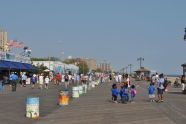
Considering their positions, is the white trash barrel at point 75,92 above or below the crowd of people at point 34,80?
below

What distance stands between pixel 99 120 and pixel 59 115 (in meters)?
2.10

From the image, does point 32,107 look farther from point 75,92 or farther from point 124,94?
point 75,92

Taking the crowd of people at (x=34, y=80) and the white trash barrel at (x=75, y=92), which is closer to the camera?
the white trash barrel at (x=75, y=92)

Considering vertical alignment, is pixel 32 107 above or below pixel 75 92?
below

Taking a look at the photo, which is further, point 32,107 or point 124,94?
point 124,94

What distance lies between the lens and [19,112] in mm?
14875

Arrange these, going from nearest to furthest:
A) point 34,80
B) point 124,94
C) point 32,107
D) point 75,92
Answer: point 32,107, point 124,94, point 75,92, point 34,80

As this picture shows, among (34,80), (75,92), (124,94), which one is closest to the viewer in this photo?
(124,94)

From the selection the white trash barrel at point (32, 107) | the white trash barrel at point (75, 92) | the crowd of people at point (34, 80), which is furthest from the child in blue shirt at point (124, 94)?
the crowd of people at point (34, 80)

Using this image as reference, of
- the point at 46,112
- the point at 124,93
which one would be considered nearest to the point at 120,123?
the point at 46,112

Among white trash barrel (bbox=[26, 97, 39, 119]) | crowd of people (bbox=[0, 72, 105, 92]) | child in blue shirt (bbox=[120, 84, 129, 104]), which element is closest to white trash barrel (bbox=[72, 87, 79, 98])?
child in blue shirt (bbox=[120, 84, 129, 104])

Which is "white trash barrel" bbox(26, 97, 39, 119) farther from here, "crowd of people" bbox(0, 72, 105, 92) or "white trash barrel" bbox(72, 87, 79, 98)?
"crowd of people" bbox(0, 72, 105, 92)

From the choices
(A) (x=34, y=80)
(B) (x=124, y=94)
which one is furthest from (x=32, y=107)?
(A) (x=34, y=80)

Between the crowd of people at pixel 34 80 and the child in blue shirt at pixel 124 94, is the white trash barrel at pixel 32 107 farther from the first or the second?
the crowd of people at pixel 34 80
